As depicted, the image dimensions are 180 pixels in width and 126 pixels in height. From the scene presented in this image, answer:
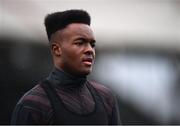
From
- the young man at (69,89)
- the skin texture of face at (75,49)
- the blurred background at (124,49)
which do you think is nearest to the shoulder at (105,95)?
the young man at (69,89)

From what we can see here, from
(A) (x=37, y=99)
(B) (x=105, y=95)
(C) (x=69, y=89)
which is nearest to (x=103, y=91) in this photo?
(B) (x=105, y=95)

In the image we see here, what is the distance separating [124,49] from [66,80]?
11.9 ft

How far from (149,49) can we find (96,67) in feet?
2.29

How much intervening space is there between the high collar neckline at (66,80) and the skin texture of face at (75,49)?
1cm

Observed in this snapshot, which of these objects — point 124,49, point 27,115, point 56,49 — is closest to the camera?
point 27,115

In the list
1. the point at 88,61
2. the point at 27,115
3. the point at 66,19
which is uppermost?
the point at 66,19

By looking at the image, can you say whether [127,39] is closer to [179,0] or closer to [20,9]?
[179,0]

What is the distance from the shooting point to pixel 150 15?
18.1 ft

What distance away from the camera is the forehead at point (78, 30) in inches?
78.2

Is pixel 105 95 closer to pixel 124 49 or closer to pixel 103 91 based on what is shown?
pixel 103 91

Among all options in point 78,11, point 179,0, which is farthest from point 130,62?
point 78,11

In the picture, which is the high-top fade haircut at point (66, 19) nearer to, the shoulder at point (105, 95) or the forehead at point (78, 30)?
the forehead at point (78, 30)

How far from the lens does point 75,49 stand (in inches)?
77.6

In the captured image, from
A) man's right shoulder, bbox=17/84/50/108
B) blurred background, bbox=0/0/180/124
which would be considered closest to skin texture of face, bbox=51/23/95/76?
man's right shoulder, bbox=17/84/50/108
